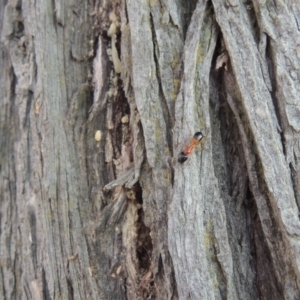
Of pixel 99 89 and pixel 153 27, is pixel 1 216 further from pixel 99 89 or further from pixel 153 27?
pixel 153 27

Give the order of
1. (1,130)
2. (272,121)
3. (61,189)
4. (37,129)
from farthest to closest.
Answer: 1. (1,130)
2. (37,129)
3. (61,189)
4. (272,121)

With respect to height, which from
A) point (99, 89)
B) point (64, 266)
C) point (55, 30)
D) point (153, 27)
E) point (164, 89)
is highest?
point (55, 30)

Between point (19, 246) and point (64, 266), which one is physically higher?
point (19, 246)

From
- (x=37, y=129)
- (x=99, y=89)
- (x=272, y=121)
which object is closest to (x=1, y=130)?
(x=37, y=129)
